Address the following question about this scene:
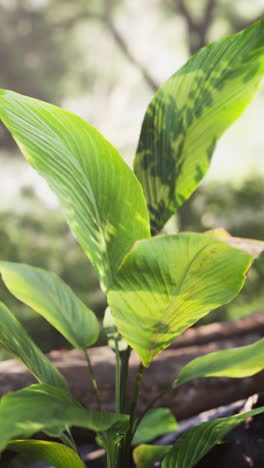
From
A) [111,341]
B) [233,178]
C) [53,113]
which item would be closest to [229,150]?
[233,178]

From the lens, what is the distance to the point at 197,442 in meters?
0.61

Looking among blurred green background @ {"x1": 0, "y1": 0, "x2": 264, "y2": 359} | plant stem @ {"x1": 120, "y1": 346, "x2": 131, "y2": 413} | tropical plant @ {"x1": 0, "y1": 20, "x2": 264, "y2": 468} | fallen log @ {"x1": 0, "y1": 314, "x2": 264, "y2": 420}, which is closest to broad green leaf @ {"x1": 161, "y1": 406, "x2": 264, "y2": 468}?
tropical plant @ {"x1": 0, "y1": 20, "x2": 264, "y2": 468}

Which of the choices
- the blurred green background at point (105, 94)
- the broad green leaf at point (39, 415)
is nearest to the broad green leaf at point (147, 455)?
the broad green leaf at point (39, 415)

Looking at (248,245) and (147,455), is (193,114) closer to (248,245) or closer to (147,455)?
(248,245)

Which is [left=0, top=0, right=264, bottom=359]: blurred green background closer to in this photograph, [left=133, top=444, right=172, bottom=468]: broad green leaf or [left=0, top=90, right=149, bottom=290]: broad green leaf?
[left=133, top=444, right=172, bottom=468]: broad green leaf

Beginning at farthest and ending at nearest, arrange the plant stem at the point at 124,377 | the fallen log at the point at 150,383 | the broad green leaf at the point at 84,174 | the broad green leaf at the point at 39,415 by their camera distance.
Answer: the fallen log at the point at 150,383 < the plant stem at the point at 124,377 < the broad green leaf at the point at 84,174 < the broad green leaf at the point at 39,415

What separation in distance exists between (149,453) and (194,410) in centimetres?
24

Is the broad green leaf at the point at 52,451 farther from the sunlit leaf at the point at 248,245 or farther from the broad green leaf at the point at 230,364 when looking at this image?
the sunlit leaf at the point at 248,245

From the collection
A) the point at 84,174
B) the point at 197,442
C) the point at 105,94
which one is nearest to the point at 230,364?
the point at 197,442

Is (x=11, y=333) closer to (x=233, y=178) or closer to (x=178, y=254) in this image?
(x=178, y=254)

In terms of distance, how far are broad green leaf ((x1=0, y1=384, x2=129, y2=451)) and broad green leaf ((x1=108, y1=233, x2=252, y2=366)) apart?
0.09 meters

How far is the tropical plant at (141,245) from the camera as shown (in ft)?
1.45

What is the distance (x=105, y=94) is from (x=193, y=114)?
4.76 ft

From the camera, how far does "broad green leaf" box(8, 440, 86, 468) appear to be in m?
0.59
